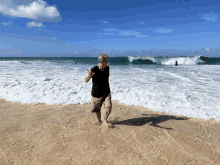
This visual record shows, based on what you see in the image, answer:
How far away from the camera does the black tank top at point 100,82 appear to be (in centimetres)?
329

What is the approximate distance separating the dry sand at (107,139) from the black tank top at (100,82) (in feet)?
3.08

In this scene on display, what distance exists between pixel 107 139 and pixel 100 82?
132 cm

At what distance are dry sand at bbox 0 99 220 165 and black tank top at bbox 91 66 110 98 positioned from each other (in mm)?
938

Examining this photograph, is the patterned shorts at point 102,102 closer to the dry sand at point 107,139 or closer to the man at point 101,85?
the man at point 101,85

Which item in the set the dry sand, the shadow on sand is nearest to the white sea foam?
the shadow on sand

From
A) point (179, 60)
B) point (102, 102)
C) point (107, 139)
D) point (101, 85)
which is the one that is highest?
point (179, 60)

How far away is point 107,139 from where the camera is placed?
3148mm

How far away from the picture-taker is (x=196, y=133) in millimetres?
3434

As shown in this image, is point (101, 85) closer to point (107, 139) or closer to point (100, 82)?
point (100, 82)

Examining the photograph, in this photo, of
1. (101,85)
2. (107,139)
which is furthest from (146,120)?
(101,85)

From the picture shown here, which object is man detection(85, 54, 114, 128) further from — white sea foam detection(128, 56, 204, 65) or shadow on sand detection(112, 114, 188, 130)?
white sea foam detection(128, 56, 204, 65)

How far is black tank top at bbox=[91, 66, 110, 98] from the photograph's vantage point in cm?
329

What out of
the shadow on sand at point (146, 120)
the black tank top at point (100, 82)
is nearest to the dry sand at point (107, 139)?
the shadow on sand at point (146, 120)

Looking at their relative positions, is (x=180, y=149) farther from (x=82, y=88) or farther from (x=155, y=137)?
(x=82, y=88)
